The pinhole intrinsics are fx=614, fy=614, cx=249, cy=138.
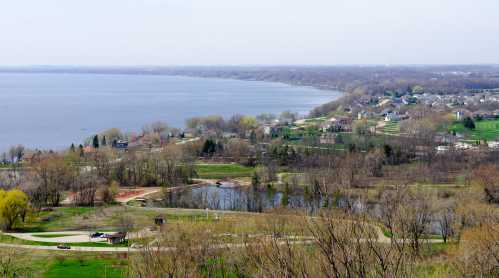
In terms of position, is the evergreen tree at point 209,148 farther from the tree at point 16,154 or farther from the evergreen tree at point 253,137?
the tree at point 16,154

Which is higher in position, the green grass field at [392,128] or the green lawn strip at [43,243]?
the green grass field at [392,128]

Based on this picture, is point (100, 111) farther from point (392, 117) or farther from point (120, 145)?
point (392, 117)

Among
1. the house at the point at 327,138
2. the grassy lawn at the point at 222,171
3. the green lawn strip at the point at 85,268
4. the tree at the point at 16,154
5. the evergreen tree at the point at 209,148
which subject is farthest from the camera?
the house at the point at 327,138

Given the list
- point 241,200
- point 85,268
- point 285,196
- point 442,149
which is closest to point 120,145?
point 241,200

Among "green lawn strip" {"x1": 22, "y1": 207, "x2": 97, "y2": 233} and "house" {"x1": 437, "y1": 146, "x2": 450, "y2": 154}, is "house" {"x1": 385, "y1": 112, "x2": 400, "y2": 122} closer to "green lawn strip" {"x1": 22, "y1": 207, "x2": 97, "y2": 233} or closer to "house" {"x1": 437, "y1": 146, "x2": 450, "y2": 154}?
"house" {"x1": 437, "y1": 146, "x2": 450, "y2": 154}

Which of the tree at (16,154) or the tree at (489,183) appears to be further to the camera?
the tree at (16,154)

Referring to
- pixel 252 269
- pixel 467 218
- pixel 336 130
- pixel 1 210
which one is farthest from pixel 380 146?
pixel 252 269

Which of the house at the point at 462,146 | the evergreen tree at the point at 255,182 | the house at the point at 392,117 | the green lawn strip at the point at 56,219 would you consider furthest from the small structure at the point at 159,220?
the house at the point at 392,117
